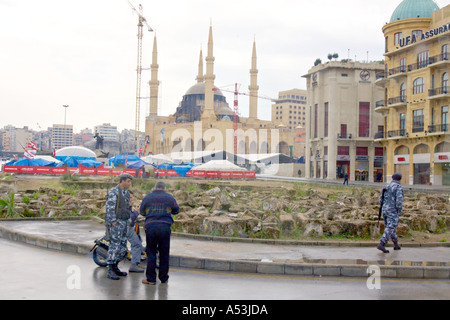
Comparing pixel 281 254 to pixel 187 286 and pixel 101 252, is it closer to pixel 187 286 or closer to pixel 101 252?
pixel 187 286

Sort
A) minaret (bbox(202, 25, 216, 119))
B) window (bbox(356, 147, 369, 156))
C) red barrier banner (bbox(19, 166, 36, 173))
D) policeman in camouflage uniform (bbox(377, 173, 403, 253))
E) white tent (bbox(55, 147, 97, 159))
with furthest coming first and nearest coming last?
minaret (bbox(202, 25, 216, 119)) < white tent (bbox(55, 147, 97, 159)) < window (bbox(356, 147, 369, 156)) < red barrier banner (bbox(19, 166, 36, 173)) < policeman in camouflage uniform (bbox(377, 173, 403, 253))

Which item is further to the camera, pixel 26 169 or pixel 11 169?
pixel 26 169

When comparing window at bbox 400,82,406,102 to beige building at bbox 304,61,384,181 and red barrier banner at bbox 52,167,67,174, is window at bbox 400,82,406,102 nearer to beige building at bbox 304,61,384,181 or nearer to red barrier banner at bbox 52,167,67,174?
beige building at bbox 304,61,384,181

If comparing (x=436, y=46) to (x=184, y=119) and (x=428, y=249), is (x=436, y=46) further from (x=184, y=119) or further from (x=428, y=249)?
(x=184, y=119)

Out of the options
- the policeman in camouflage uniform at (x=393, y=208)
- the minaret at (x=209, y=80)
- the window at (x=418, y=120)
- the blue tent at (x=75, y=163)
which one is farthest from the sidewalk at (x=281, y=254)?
the minaret at (x=209, y=80)

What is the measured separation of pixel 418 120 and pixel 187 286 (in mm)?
43717

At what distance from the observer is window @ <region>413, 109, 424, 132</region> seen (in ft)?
151

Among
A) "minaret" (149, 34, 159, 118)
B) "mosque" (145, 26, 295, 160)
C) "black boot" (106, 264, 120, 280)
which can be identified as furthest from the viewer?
"minaret" (149, 34, 159, 118)

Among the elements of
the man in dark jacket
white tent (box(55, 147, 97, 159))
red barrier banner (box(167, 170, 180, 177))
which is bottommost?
the man in dark jacket

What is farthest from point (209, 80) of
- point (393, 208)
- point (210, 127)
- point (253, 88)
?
point (393, 208)

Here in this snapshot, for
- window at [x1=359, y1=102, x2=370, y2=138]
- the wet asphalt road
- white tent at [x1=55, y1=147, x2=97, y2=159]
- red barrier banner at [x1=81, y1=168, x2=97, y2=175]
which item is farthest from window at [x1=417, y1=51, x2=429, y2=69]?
white tent at [x1=55, y1=147, x2=97, y2=159]

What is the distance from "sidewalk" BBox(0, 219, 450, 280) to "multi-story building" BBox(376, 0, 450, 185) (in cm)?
3581

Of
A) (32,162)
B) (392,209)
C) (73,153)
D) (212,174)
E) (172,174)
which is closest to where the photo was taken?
(392,209)

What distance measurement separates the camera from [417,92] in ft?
153
